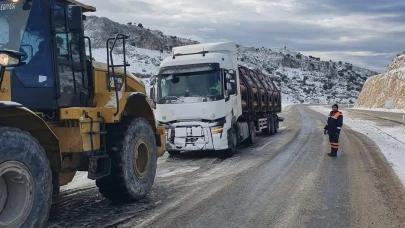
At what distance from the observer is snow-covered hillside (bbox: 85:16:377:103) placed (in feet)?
262

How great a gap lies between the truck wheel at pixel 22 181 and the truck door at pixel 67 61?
132 cm

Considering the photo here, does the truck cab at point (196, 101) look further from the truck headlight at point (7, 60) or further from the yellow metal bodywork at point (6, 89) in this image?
the truck headlight at point (7, 60)

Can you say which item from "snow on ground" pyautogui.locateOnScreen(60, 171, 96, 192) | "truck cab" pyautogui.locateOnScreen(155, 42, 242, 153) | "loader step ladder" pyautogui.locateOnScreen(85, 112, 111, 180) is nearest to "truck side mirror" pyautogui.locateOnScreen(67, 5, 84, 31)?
"loader step ladder" pyautogui.locateOnScreen(85, 112, 111, 180)

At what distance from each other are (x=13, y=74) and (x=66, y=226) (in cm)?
201

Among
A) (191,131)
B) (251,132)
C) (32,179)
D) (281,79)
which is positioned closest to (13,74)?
(32,179)

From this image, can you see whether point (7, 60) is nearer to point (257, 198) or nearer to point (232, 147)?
point (257, 198)

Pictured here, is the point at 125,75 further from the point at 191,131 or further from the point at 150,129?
the point at 191,131

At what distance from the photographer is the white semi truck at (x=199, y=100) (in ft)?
40.8

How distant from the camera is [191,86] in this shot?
505 inches

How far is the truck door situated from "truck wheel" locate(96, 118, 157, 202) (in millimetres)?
761

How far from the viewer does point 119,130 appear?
6715 millimetres

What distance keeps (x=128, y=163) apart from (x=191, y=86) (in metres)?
6.38

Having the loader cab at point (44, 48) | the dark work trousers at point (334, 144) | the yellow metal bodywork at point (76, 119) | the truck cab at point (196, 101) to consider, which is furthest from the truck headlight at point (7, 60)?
the dark work trousers at point (334, 144)

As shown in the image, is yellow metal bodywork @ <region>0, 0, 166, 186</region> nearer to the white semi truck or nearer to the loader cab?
the loader cab
